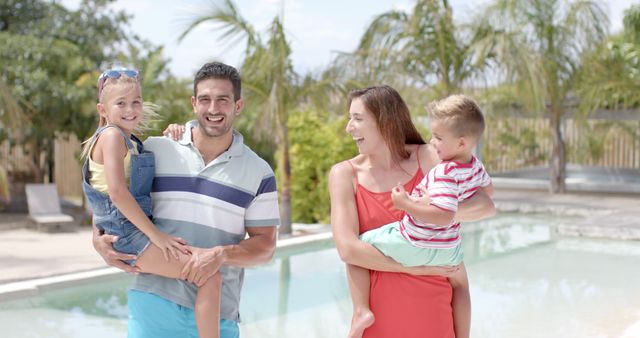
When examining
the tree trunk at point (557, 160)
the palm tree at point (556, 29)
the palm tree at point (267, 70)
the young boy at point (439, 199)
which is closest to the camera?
the young boy at point (439, 199)

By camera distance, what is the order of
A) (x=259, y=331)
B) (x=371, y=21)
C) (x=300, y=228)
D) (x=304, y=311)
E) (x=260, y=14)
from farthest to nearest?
(x=371, y=21)
(x=300, y=228)
(x=260, y=14)
(x=304, y=311)
(x=259, y=331)

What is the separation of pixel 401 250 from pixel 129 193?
34.2 inches

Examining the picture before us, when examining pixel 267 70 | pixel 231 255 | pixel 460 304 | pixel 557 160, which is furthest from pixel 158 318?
pixel 557 160

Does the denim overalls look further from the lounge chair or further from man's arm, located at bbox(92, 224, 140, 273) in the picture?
the lounge chair

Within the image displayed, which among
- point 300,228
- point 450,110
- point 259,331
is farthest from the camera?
point 300,228

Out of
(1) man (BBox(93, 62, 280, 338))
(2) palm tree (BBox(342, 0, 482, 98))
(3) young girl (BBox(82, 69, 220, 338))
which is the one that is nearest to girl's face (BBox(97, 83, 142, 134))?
(3) young girl (BBox(82, 69, 220, 338))

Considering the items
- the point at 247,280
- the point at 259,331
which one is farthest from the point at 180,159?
the point at 247,280

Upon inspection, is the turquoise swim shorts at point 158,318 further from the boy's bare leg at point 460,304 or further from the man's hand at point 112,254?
the boy's bare leg at point 460,304

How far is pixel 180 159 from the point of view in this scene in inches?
102

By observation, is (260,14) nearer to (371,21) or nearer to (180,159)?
(371,21)

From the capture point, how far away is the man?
2.56 m

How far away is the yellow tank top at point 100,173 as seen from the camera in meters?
2.58

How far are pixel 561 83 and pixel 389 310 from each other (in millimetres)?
13815

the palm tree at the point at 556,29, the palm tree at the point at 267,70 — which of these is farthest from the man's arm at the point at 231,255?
the palm tree at the point at 556,29
